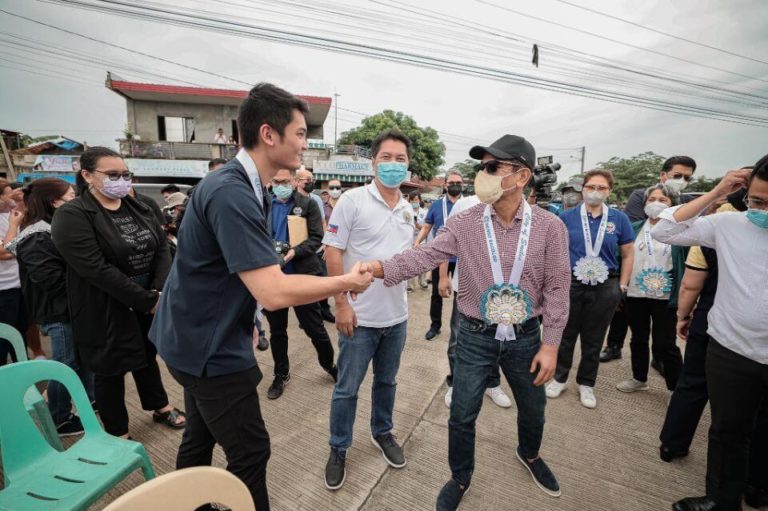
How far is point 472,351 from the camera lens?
1981mm

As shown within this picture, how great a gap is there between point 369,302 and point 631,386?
9.83 ft

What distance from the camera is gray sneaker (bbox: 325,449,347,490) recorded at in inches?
85.7

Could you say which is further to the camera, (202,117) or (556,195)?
(202,117)

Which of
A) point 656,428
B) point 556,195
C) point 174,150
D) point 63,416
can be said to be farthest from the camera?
point 174,150

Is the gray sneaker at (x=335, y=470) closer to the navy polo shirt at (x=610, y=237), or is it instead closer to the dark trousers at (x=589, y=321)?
the dark trousers at (x=589, y=321)

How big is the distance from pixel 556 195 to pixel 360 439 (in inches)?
303

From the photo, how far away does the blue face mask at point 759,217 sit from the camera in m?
1.70

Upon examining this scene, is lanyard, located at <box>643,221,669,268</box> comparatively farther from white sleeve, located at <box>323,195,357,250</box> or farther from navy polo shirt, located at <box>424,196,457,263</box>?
white sleeve, located at <box>323,195,357,250</box>

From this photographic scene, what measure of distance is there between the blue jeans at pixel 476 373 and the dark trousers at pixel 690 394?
121 centimetres

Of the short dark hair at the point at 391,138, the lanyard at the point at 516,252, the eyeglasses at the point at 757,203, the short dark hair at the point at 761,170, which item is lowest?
the lanyard at the point at 516,252

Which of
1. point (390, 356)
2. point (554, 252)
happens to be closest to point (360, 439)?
point (390, 356)

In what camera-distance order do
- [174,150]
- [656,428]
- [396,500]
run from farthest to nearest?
[174,150] → [656,428] → [396,500]

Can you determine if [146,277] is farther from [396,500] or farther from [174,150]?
[174,150]

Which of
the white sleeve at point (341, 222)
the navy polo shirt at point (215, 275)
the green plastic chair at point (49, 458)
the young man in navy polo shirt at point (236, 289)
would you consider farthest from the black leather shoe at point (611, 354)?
the green plastic chair at point (49, 458)
